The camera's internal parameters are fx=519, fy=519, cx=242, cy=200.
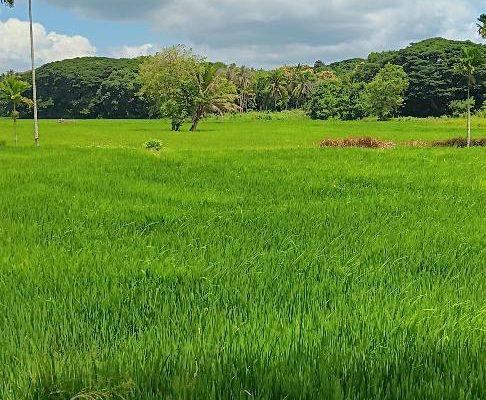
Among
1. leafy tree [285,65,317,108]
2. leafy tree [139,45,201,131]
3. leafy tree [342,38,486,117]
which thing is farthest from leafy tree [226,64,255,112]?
leafy tree [139,45,201,131]

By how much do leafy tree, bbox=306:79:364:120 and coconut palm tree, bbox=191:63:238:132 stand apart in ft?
83.9

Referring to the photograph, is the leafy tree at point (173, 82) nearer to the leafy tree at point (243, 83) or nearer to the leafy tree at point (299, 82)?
the leafy tree at point (243, 83)

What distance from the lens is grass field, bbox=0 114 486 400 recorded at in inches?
89.7

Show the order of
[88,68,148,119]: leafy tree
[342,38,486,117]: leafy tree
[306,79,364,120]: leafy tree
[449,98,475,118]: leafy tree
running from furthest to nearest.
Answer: [88,68,148,119]: leafy tree, [306,79,364,120]: leafy tree, [342,38,486,117]: leafy tree, [449,98,475,118]: leafy tree

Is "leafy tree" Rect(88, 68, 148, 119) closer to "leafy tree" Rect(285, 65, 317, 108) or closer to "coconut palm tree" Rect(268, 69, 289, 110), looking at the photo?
"coconut palm tree" Rect(268, 69, 289, 110)

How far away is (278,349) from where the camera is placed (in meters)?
2.61

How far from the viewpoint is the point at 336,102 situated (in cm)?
7381

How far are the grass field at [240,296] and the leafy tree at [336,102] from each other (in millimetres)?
66103

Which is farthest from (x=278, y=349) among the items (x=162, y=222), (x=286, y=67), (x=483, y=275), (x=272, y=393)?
(x=286, y=67)

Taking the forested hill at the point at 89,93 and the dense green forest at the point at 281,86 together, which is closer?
the dense green forest at the point at 281,86

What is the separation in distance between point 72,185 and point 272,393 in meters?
8.46

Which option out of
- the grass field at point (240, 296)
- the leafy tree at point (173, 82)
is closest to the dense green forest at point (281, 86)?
the leafy tree at point (173, 82)

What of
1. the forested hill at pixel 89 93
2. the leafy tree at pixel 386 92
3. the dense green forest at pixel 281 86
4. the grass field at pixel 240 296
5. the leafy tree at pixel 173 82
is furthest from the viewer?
the forested hill at pixel 89 93

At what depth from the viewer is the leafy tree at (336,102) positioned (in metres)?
72.8
